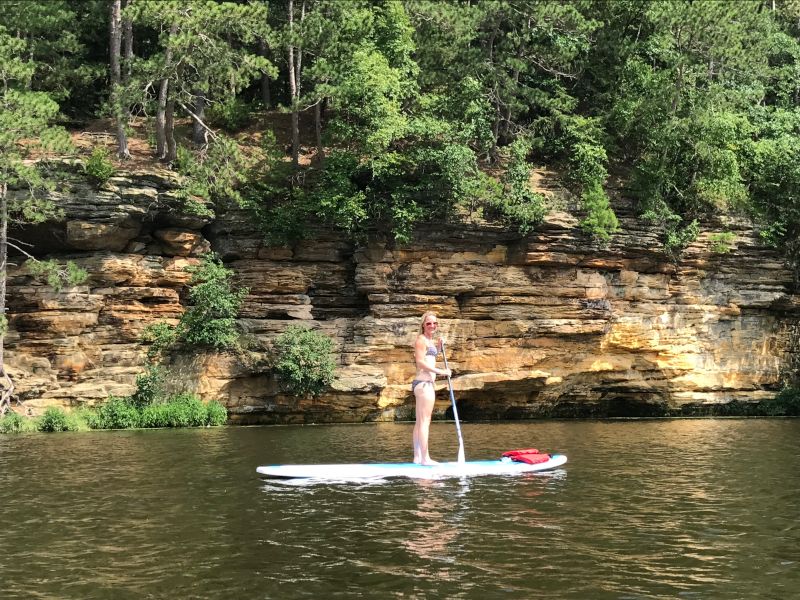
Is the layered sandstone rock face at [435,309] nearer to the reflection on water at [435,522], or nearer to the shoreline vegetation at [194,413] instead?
the shoreline vegetation at [194,413]

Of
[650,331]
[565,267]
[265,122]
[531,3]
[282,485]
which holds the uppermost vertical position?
[531,3]

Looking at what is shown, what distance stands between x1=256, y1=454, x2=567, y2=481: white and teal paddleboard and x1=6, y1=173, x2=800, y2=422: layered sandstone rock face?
14.9 m

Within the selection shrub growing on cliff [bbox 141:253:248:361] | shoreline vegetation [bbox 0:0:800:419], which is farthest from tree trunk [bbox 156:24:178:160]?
shrub growing on cliff [bbox 141:253:248:361]

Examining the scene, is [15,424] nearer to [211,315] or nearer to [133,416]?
[133,416]

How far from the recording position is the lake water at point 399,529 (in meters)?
8.89

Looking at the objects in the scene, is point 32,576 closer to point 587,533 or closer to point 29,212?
point 587,533

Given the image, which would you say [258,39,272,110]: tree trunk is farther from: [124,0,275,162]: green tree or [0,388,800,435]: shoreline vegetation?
[0,388,800,435]: shoreline vegetation

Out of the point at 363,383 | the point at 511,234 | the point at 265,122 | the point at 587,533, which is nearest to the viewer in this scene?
the point at 587,533

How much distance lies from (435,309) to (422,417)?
17.6 meters

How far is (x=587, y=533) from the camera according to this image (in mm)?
11195

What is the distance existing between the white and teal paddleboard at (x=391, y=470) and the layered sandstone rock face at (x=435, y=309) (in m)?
14.9

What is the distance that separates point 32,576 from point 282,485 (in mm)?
6715

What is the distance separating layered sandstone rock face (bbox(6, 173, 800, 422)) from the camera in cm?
3169

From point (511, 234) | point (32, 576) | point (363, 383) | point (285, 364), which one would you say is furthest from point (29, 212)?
point (32, 576)
